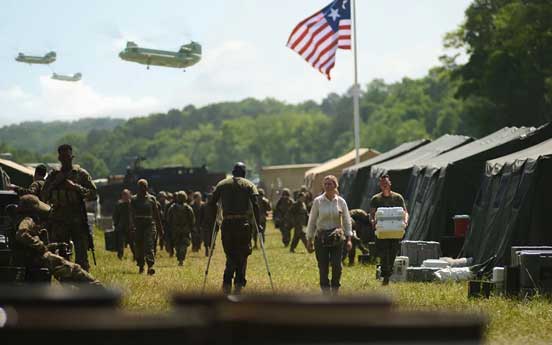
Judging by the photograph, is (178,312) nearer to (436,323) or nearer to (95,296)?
(95,296)

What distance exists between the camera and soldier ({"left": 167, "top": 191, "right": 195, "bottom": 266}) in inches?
1009

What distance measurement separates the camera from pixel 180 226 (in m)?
26.2

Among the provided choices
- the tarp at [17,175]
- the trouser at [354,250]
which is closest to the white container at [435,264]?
the trouser at [354,250]

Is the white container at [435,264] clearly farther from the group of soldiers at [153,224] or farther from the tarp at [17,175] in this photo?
the tarp at [17,175]

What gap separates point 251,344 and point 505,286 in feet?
37.1

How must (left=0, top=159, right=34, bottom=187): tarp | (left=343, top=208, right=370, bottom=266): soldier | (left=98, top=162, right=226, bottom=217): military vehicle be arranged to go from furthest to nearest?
(left=98, top=162, right=226, bottom=217): military vehicle
(left=0, top=159, right=34, bottom=187): tarp
(left=343, top=208, right=370, bottom=266): soldier

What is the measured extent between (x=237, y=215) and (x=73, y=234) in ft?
7.27

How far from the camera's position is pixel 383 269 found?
1783 cm

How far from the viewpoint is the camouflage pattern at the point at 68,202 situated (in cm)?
1522

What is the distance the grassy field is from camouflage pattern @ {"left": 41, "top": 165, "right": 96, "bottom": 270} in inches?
34.4

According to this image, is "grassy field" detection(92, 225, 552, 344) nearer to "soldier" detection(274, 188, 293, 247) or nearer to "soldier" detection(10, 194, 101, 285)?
"soldier" detection(10, 194, 101, 285)

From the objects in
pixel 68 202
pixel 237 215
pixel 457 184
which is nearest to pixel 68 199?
pixel 68 202

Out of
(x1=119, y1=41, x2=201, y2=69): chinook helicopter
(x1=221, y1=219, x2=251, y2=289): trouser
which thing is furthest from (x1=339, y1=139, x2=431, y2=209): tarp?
(x1=119, y1=41, x2=201, y2=69): chinook helicopter

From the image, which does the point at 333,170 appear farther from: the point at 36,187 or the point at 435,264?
the point at 36,187
